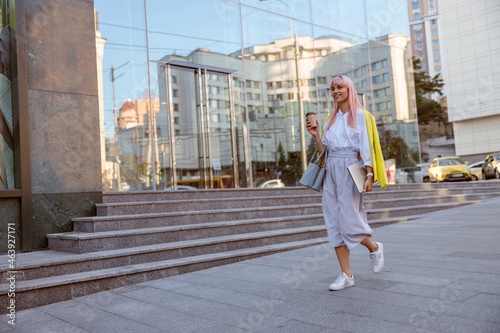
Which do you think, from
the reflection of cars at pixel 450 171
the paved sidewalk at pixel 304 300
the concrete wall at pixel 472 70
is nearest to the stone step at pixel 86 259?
the paved sidewalk at pixel 304 300

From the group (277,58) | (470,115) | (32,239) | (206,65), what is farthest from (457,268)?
(470,115)

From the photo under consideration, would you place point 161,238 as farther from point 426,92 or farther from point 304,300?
point 426,92

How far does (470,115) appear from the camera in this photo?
44.6m

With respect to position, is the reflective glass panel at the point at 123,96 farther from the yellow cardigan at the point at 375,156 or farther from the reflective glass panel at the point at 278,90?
the yellow cardigan at the point at 375,156

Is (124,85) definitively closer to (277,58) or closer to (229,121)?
(229,121)

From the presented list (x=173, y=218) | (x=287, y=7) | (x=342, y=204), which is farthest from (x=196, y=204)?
(x=287, y=7)

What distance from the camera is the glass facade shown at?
10398 millimetres

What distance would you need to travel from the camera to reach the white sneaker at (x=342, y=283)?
13.0 feet

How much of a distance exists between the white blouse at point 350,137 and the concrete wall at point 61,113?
362 cm

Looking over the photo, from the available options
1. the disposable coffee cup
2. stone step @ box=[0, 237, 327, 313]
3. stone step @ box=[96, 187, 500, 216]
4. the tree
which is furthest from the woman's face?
the tree

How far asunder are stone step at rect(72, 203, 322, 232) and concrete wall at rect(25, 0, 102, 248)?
1.34ft

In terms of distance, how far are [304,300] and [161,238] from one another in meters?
2.55

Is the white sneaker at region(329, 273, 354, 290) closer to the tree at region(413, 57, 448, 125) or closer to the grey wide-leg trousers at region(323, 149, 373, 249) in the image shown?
the grey wide-leg trousers at region(323, 149, 373, 249)

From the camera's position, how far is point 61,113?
19.9 feet
